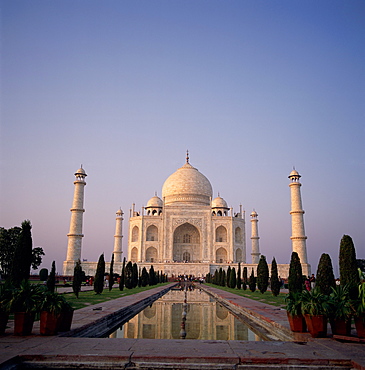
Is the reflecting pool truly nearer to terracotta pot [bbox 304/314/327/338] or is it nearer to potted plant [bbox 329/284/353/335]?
terracotta pot [bbox 304/314/327/338]

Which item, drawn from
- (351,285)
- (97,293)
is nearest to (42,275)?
(97,293)

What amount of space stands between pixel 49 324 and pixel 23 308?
356mm

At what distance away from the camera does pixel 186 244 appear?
112ft

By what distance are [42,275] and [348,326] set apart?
19.9 meters

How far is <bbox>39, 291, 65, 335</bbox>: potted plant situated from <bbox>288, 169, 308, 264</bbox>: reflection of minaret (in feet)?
79.7

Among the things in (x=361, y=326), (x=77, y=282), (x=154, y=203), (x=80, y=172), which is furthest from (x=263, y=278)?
(x=154, y=203)

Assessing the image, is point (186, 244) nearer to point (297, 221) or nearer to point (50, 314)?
point (297, 221)

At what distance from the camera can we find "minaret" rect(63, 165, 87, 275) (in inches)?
1035

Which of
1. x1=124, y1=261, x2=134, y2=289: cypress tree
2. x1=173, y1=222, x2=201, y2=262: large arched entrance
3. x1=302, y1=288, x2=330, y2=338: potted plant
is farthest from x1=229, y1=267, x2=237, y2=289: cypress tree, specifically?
x1=173, y1=222, x2=201, y2=262: large arched entrance

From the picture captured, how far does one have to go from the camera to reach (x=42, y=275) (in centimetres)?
2100

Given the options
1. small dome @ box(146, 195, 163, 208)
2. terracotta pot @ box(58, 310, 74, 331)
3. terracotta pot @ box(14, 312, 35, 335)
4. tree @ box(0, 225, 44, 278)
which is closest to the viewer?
terracotta pot @ box(14, 312, 35, 335)

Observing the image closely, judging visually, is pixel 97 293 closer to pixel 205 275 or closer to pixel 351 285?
pixel 351 285

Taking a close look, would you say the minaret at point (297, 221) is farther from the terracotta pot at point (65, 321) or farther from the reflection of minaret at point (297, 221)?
the terracotta pot at point (65, 321)

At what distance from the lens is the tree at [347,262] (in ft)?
18.0
